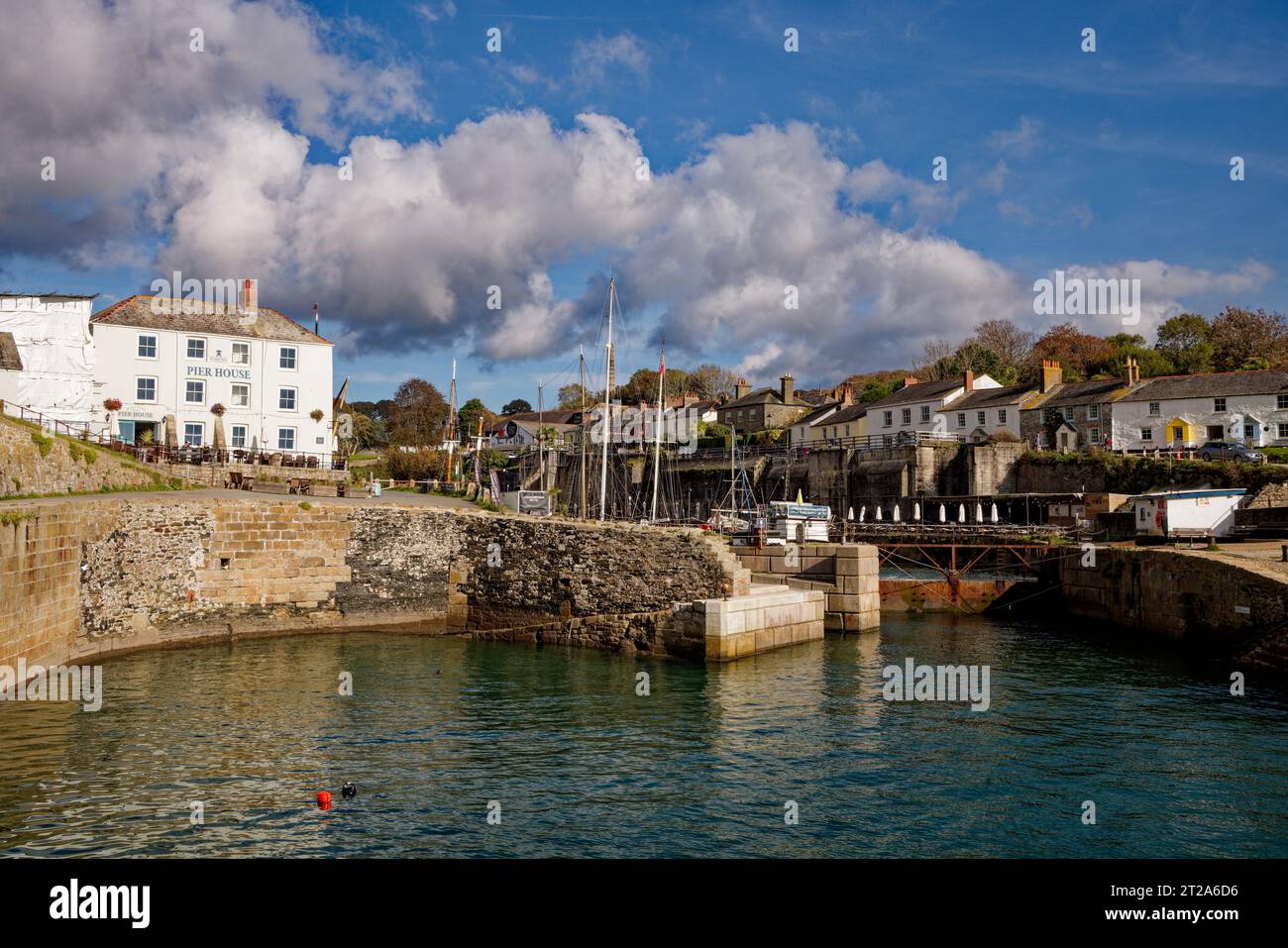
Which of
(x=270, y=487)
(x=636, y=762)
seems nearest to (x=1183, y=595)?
(x=636, y=762)

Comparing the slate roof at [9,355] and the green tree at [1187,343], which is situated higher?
the green tree at [1187,343]

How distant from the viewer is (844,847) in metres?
11.6

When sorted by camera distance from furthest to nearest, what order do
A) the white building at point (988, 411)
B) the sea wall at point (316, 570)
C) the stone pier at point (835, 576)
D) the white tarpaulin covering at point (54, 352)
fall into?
the white building at point (988, 411) → the white tarpaulin covering at point (54, 352) → the stone pier at point (835, 576) → the sea wall at point (316, 570)

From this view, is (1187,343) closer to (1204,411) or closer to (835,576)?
(1204,411)

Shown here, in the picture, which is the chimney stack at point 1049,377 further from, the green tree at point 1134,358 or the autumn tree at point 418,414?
the autumn tree at point 418,414

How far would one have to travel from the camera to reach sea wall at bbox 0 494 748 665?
78.2 feet

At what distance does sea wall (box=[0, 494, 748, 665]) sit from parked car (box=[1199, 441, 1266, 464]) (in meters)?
35.5

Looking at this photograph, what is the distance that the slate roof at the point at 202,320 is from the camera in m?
42.0

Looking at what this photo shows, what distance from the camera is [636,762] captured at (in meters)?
15.4

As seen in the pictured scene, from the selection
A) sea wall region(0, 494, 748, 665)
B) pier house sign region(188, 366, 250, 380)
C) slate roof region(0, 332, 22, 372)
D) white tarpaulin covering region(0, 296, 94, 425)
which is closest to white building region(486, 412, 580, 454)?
pier house sign region(188, 366, 250, 380)

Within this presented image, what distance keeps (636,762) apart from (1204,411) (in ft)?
182

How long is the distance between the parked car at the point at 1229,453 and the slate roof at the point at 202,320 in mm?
47741

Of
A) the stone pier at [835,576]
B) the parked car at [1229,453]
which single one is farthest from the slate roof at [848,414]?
the stone pier at [835,576]

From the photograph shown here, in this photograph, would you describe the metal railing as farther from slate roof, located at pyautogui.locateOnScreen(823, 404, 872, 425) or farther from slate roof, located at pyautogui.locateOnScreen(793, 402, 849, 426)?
slate roof, located at pyautogui.locateOnScreen(793, 402, 849, 426)
